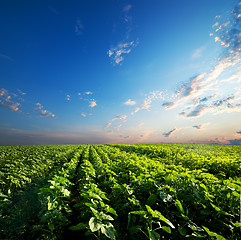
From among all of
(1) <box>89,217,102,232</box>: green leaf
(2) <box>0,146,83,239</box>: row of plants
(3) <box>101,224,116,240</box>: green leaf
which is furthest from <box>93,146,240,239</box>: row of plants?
(2) <box>0,146,83,239</box>: row of plants

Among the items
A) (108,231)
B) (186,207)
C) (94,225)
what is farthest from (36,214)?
(186,207)

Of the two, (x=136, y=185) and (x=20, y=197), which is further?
(x=20, y=197)

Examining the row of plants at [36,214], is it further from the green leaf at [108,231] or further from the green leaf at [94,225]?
the green leaf at [108,231]

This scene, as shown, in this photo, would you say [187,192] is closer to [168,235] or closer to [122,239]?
[168,235]

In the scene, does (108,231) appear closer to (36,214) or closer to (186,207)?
(186,207)

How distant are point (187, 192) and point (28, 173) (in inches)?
301

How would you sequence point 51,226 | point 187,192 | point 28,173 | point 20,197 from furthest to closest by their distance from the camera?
1. point 28,173
2. point 20,197
3. point 187,192
4. point 51,226

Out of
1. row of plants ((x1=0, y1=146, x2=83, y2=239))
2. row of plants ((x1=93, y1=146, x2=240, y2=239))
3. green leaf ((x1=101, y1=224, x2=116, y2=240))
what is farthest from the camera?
row of plants ((x1=0, y1=146, x2=83, y2=239))

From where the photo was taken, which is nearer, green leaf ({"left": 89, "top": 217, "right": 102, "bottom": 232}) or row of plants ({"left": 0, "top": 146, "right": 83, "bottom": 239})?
green leaf ({"left": 89, "top": 217, "right": 102, "bottom": 232})

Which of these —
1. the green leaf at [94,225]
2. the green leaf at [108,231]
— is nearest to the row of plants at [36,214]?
the green leaf at [94,225]

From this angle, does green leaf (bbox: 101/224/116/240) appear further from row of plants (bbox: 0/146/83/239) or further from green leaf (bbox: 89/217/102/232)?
row of plants (bbox: 0/146/83/239)

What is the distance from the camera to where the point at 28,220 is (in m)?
3.60

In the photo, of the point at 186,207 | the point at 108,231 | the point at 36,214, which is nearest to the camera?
the point at 108,231

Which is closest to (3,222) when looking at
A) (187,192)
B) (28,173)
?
(28,173)
